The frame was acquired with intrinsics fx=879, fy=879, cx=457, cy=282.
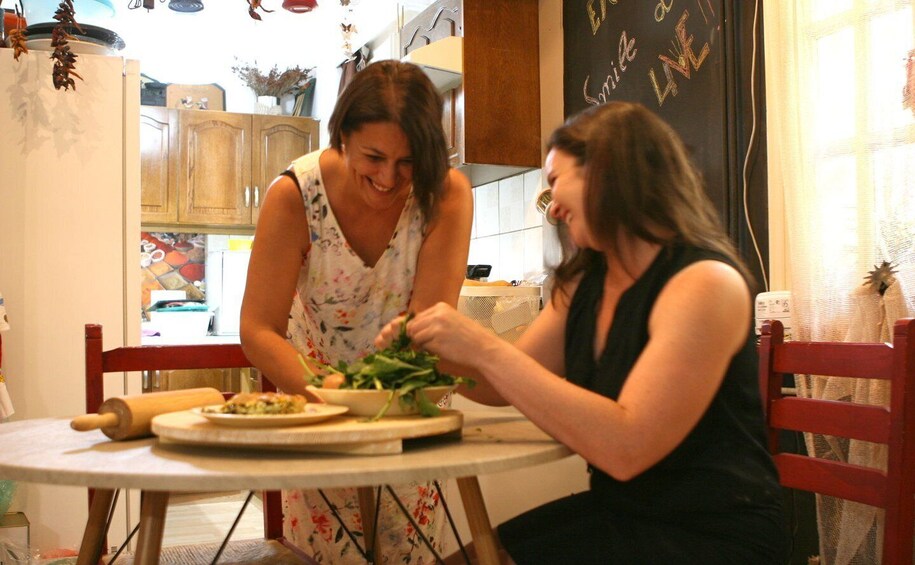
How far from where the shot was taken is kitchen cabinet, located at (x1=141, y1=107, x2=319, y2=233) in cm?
566

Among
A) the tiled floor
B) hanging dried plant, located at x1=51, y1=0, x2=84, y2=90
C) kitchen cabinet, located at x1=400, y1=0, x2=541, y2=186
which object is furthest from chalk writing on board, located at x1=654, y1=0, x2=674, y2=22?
the tiled floor

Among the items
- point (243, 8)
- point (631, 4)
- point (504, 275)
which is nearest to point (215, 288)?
point (243, 8)

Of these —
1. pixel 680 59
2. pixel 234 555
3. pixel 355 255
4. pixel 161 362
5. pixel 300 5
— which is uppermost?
pixel 300 5

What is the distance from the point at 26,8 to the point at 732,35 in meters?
2.48

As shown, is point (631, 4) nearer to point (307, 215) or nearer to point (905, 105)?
point (905, 105)

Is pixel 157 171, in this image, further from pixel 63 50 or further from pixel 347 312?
pixel 347 312

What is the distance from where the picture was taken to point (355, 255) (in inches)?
61.9

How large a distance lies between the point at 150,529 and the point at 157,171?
16.5 ft

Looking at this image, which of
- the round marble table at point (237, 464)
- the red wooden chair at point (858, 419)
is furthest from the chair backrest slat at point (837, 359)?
the round marble table at point (237, 464)

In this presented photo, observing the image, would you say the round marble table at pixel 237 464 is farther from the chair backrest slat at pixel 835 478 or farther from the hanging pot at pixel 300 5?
the hanging pot at pixel 300 5

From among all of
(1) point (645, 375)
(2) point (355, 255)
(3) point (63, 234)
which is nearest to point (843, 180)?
(2) point (355, 255)

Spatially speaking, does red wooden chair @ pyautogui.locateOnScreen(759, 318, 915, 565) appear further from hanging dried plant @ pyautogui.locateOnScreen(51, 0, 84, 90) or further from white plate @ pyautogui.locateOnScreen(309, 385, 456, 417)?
hanging dried plant @ pyautogui.locateOnScreen(51, 0, 84, 90)

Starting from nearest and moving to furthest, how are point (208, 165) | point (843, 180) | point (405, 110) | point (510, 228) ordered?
point (405, 110) → point (843, 180) → point (510, 228) → point (208, 165)

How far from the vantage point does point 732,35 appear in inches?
97.0
